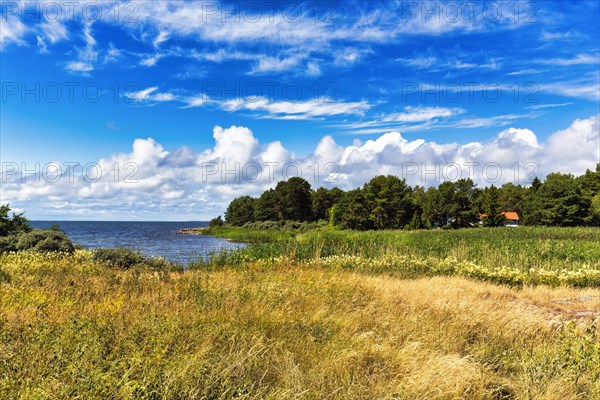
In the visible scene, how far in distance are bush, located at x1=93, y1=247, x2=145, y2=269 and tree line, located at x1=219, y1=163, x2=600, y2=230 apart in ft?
190

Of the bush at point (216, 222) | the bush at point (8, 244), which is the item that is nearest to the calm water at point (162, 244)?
the bush at point (8, 244)

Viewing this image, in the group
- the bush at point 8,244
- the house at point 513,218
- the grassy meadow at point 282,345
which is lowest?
the house at point 513,218

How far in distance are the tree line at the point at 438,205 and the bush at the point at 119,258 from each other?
57.9 meters

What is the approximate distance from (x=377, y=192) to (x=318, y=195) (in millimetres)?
27255

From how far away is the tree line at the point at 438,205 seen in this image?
65.1 m

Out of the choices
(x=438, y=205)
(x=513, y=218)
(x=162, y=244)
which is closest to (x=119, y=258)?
(x=162, y=244)

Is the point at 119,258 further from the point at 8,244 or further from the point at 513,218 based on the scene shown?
the point at 513,218

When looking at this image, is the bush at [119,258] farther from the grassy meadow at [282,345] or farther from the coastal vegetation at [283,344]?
the grassy meadow at [282,345]

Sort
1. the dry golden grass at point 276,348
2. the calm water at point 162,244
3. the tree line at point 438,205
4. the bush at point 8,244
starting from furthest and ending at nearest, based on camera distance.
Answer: the tree line at point 438,205 → the calm water at point 162,244 → the bush at point 8,244 → the dry golden grass at point 276,348

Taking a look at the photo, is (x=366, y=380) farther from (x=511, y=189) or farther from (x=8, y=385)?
(x=511, y=189)

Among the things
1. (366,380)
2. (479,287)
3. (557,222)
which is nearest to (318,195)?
(557,222)

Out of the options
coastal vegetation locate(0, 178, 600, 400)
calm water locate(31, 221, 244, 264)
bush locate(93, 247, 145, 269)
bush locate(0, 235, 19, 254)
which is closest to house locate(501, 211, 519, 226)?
calm water locate(31, 221, 244, 264)

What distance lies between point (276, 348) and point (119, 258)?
983 cm

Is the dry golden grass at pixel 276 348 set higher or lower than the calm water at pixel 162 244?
higher
